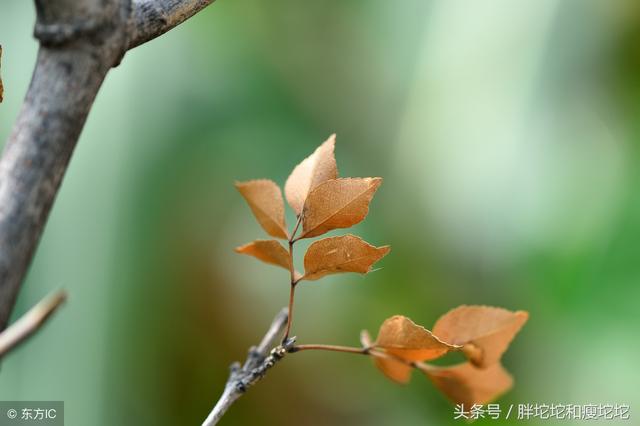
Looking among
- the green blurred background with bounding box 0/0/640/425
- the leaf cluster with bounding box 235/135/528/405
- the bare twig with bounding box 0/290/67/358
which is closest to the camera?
the bare twig with bounding box 0/290/67/358

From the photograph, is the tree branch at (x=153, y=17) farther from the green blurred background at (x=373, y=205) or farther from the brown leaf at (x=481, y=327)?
the green blurred background at (x=373, y=205)

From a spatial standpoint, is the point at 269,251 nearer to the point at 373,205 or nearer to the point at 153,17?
the point at 153,17

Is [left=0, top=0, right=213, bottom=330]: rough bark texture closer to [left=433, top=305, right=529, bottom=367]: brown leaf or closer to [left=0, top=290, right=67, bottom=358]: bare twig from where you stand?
[left=0, top=290, right=67, bottom=358]: bare twig

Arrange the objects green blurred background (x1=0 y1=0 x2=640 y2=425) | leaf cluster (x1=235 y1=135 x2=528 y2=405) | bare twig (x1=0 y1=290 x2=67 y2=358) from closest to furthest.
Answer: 1. bare twig (x1=0 y1=290 x2=67 y2=358)
2. leaf cluster (x1=235 y1=135 x2=528 y2=405)
3. green blurred background (x1=0 y1=0 x2=640 y2=425)

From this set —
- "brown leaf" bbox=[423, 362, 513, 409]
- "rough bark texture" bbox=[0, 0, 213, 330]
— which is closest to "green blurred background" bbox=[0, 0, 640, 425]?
"brown leaf" bbox=[423, 362, 513, 409]

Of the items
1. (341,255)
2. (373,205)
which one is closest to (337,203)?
(341,255)

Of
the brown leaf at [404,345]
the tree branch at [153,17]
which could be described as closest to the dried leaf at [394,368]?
the brown leaf at [404,345]

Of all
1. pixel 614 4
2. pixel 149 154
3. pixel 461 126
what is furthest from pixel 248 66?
pixel 614 4

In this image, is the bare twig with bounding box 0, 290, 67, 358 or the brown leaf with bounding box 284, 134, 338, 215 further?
the brown leaf with bounding box 284, 134, 338, 215

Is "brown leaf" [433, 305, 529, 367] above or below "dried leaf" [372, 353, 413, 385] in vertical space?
above
